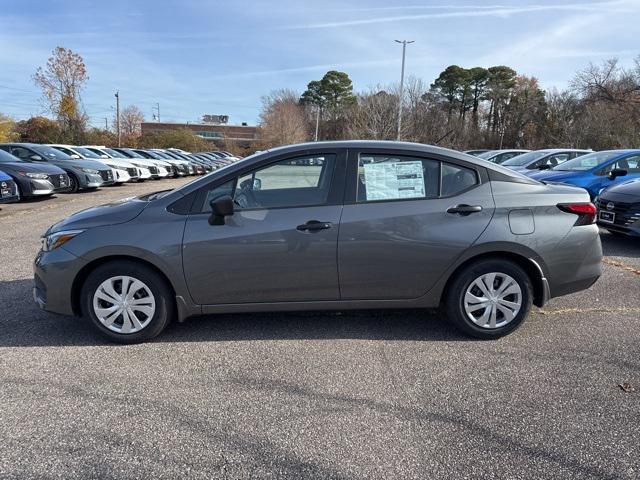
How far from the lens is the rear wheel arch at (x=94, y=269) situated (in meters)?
3.53

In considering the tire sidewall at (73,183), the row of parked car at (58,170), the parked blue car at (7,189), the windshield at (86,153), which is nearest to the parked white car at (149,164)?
the row of parked car at (58,170)

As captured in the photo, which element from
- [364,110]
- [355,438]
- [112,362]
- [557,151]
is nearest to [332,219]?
[355,438]

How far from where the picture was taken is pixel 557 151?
1308cm

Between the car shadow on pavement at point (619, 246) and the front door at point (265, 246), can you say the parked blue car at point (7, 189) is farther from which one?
the car shadow on pavement at point (619, 246)

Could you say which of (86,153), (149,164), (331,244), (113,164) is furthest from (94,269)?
(149,164)

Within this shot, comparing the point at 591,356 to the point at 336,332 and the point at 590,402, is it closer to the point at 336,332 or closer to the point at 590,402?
the point at 590,402

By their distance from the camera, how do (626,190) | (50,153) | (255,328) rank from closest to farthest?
(255,328) < (626,190) < (50,153)

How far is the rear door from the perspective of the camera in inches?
138

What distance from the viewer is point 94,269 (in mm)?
3562

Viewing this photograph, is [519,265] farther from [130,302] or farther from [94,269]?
[94,269]

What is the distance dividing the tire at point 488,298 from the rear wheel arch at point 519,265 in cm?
2

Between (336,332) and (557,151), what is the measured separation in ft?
39.5

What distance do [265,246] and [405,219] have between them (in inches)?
44.5

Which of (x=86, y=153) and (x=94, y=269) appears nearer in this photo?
(x=94, y=269)
